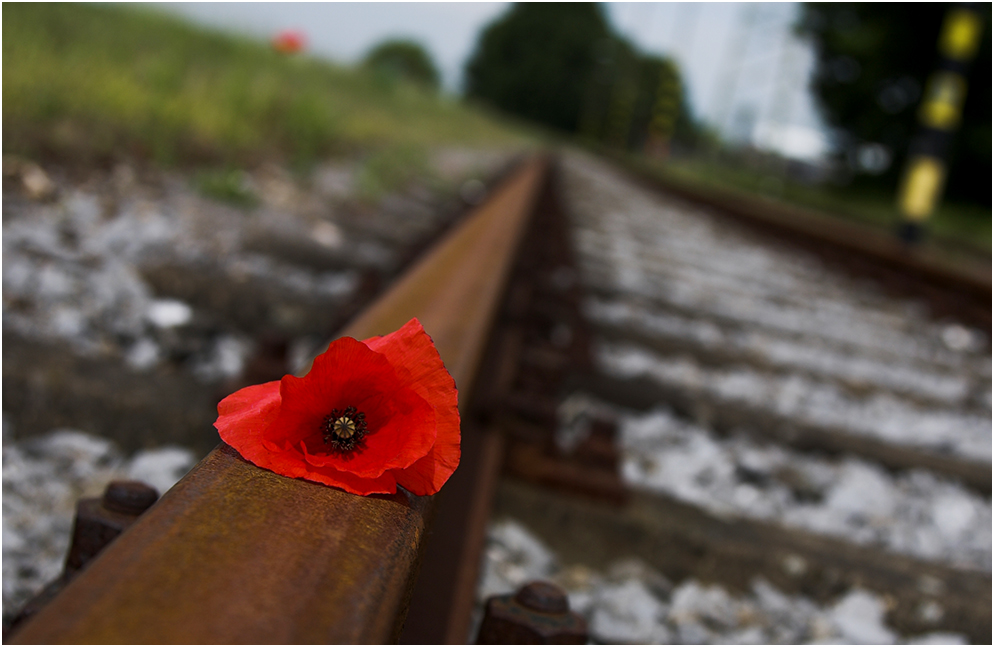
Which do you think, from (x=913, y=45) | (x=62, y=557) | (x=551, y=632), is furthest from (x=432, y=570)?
(x=913, y=45)

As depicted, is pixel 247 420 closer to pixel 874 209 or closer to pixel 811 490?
pixel 811 490

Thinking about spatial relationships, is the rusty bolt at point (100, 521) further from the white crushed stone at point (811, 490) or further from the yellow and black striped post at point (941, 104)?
the yellow and black striped post at point (941, 104)

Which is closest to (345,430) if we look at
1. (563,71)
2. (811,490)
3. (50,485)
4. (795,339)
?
(50,485)

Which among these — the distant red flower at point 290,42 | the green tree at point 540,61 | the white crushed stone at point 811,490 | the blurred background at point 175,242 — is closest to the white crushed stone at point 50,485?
the blurred background at point 175,242

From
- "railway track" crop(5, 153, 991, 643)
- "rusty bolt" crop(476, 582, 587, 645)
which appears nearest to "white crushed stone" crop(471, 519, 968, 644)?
"railway track" crop(5, 153, 991, 643)

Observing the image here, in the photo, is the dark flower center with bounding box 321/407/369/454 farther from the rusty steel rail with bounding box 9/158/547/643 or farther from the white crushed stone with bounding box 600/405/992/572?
the white crushed stone with bounding box 600/405/992/572

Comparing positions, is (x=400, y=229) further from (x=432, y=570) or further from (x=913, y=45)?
(x=913, y=45)
